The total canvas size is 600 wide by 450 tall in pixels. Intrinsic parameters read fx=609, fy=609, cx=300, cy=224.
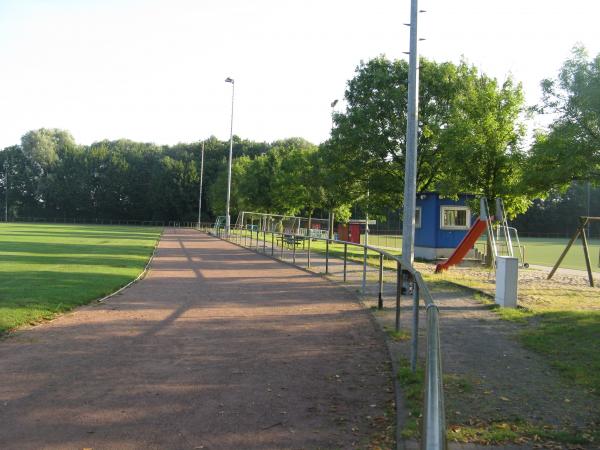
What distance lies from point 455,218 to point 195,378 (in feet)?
79.8

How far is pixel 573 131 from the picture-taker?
44.0 feet

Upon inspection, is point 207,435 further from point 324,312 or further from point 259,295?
point 259,295

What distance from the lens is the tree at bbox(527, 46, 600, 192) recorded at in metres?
13.2

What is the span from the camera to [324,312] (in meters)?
11.3

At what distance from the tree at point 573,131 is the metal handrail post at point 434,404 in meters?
11.5

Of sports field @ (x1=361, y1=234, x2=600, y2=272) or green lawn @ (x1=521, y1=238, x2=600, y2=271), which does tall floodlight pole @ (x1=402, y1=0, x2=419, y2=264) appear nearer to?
sports field @ (x1=361, y1=234, x2=600, y2=272)

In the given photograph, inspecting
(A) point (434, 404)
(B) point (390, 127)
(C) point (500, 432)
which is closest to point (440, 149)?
(B) point (390, 127)

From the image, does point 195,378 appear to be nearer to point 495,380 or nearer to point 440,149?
point 495,380

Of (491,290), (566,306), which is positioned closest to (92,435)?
(566,306)

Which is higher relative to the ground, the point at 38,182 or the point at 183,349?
the point at 38,182

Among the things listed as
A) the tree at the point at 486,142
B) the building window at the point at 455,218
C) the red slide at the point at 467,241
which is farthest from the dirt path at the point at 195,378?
the building window at the point at 455,218

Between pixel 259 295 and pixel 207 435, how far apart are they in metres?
8.88

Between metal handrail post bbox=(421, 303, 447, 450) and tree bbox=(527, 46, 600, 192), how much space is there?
11.5 m

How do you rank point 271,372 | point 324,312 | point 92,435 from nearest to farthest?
point 92,435 → point 271,372 → point 324,312
